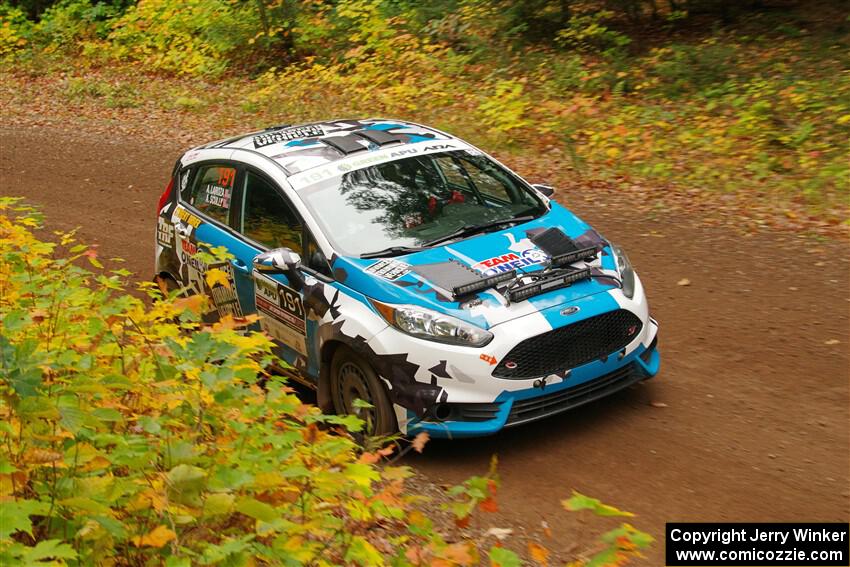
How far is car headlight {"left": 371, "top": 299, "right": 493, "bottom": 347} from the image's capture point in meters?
5.90

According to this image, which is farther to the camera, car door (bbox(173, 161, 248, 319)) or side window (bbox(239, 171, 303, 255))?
car door (bbox(173, 161, 248, 319))

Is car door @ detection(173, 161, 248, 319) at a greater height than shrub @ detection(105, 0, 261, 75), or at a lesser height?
lesser

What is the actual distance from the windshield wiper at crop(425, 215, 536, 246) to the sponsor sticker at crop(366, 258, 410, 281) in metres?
0.35

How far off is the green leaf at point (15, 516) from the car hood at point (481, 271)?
10.6 ft

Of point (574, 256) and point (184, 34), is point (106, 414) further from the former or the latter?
point (184, 34)

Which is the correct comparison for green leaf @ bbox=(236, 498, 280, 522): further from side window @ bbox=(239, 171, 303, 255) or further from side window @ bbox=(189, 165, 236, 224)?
side window @ bbox=(189, 165, 236, 224)

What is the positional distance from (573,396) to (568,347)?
350mm

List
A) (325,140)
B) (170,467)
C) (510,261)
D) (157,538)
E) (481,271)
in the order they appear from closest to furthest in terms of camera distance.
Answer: (157,538) < (170,467) < (481,271) < (510,261) < (325,140)

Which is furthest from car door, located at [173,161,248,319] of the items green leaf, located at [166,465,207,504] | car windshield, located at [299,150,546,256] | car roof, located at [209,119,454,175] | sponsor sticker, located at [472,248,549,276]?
green leaf, located at [166,465,207,504]

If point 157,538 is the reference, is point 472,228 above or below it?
below

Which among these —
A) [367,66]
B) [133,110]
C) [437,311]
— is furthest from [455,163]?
[133,110]

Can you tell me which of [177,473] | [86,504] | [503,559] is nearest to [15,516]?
[86,504]

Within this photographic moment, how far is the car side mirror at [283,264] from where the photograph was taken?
21.6 feet

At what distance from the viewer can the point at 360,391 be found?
638 centimetres
